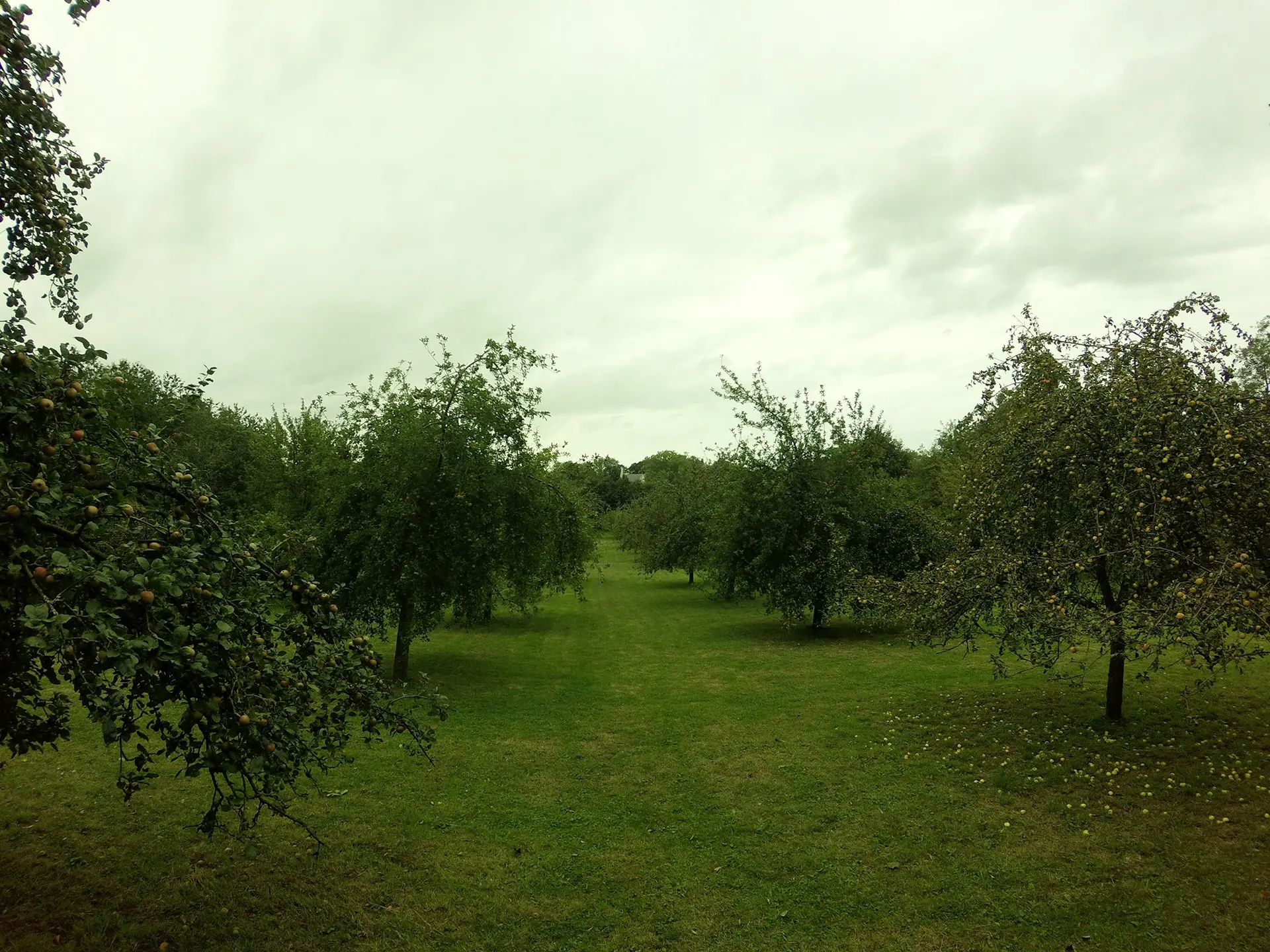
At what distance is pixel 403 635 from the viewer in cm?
1577

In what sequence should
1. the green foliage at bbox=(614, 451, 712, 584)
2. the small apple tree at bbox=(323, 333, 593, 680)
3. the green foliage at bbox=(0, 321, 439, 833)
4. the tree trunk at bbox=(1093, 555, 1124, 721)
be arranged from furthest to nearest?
1. the green foliage at bbox=(614, 451, 712, 584)
2. the small apple tree at bbox=(323, 333, 593, 680)
3. the tree trunk at bbox=(1093, 555, 1124, 721)
4. the green foliage at bbox=(0, 321, 439, 833)

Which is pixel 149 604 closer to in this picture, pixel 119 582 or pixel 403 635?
pixel 119 582

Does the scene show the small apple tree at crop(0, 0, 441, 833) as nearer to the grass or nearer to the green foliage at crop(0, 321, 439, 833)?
the green foliage at crop(0, 321, 439, 833)

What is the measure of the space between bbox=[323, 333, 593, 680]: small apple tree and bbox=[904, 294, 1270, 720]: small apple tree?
873cm

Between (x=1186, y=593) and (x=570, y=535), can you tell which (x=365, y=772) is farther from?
(x=1186, y=593)

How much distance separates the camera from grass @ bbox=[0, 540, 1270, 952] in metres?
6.22

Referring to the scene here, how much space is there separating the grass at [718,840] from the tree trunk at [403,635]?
380 centimetres

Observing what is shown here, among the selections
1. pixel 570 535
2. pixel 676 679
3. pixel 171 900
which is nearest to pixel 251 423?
pixel 570 535

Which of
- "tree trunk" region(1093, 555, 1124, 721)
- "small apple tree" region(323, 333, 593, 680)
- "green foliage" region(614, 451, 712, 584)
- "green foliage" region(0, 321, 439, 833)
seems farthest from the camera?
"green foliage" region(614, 451, 712, 584)

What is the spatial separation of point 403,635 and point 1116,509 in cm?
1365

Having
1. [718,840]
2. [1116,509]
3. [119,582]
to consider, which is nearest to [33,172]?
[119,582]

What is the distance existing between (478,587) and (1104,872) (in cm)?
1207

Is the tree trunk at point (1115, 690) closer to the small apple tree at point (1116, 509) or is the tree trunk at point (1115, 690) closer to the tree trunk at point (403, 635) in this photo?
the small apple tree at point (1116, 509)

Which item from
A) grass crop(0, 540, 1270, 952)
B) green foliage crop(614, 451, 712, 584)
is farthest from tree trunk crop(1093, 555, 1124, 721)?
green foliage crop(614, 451, 712, 584)
